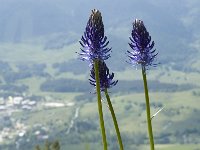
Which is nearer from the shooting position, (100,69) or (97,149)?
(100,69)

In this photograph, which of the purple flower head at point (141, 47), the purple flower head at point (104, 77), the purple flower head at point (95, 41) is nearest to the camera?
the purple flower head at point (95, 41)

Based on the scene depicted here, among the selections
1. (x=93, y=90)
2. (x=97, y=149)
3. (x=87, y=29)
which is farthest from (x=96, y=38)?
(x=97, y=149)

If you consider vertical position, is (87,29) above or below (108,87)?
above

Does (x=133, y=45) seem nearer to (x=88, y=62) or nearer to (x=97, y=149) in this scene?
(x=88, y=62)

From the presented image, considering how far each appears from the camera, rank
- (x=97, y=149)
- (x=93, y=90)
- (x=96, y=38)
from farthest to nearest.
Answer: (x=97, y=149)
(x=93, y=90)
(x=96, y=38)

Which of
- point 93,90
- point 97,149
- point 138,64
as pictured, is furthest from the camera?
point 97,149

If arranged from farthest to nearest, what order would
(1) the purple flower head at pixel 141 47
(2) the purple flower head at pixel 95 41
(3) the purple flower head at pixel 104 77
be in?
(3) the purple flower head at pixel 104 77, (1) the purple flower head at pixel 141 47, (2) the purple flower head at pixel 95 41

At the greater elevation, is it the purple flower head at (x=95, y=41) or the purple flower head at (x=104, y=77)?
the purple flower head at (x=95, y=41)
